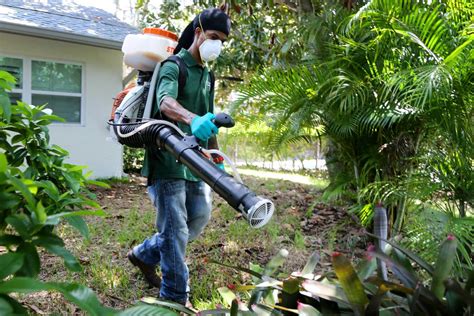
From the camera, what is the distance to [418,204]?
337cm

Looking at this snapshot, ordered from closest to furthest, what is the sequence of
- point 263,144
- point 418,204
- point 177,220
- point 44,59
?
point 177,220 < point 418,204 < point 263,144 < point 44,59

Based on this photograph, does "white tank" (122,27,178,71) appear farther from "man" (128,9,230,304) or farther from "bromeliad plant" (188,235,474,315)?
"bromeliad plant" (188,235,474,315)

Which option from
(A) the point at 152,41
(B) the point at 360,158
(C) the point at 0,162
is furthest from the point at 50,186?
(B) the point at 360,158

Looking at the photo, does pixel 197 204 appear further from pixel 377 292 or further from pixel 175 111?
pixel 377 292

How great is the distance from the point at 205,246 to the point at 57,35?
195 inches

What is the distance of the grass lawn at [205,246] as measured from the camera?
319 cm

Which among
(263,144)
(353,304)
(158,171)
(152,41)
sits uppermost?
(152,41)

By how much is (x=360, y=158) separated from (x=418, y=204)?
2.75 feet

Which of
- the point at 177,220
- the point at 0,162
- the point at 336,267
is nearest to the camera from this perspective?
the point at 0,162

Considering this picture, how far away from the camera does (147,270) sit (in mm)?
3230

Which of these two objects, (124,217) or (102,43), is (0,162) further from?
(102,43)

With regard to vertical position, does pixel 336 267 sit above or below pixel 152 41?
below

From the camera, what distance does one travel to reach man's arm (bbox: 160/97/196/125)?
2.27 m

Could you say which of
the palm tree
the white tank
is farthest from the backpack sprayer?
the palm tree
